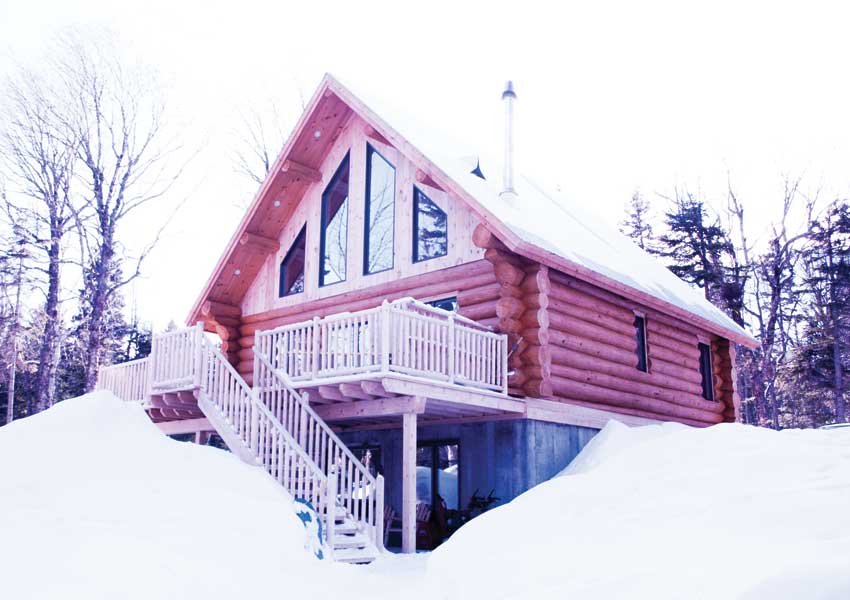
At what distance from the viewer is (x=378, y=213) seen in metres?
16.0

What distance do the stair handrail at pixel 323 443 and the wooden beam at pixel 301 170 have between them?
181 inches

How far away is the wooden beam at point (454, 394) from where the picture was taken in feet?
36.9

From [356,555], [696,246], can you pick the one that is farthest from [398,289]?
[696,246]

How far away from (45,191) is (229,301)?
7.83m

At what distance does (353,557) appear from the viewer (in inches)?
409

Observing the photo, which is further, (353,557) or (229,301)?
(229,301)

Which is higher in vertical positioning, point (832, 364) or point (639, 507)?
point (832, 364)

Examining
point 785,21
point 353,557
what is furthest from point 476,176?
point 785,21

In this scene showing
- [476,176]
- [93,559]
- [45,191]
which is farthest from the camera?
[45,191]

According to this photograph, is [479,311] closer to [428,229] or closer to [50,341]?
[428,229]

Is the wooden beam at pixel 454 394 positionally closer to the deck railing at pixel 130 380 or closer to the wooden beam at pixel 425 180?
the wooden beam at pixel 425 180

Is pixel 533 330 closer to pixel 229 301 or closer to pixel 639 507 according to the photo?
pixel 639 507

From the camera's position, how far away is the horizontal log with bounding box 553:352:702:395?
14.5 metres

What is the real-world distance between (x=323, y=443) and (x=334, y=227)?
642cm
